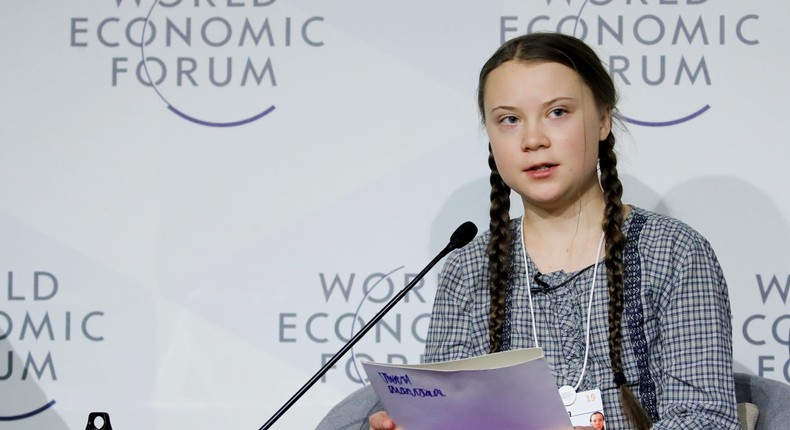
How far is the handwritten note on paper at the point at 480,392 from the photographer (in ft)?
4.58

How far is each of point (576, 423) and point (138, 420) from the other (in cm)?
121

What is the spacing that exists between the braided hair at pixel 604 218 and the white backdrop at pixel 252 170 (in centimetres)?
54

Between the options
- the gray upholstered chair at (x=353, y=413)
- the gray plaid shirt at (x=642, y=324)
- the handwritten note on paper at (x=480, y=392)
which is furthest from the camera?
the gray upholstered chair at (x=353, y=413)

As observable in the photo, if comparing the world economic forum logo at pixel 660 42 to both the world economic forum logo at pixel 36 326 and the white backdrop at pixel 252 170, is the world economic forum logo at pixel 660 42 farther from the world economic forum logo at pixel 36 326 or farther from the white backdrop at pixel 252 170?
the world economic forum logo at pixel 36 326

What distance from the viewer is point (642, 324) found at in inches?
66.5

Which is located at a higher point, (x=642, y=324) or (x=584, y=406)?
(x=642, y=324)

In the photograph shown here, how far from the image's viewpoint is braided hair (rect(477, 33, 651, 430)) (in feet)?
5.53

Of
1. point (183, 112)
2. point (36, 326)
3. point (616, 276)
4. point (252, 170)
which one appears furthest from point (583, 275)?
point (36, 326)

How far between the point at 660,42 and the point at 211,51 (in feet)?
3.50

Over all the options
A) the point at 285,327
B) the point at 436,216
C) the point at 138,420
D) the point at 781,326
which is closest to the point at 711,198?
the point at 781,326

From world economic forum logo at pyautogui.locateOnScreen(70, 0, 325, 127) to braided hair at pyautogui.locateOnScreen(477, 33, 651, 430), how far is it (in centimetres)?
75

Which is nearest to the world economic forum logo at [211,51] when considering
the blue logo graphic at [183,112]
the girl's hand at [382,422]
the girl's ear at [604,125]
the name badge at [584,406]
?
the blue logo graphic at [183,112]

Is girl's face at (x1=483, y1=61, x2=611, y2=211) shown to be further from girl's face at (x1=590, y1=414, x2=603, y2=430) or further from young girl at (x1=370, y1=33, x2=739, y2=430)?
girl's face at (x1=590, y1=414, x2=603, y2=430)

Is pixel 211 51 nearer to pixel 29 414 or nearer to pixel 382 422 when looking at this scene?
pixel 29 414
